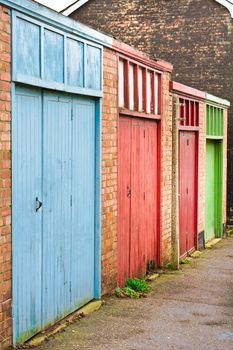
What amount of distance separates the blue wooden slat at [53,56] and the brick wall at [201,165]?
24.7 feet

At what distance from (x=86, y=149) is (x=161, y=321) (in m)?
2.21

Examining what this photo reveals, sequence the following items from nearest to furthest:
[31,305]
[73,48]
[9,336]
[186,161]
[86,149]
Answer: [9,336], [31,305], [73,48], [86,149], [186,161]

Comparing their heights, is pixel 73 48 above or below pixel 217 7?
below

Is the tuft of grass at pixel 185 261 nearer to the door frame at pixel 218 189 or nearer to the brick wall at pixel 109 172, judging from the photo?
the brick wall at pixel 109 172

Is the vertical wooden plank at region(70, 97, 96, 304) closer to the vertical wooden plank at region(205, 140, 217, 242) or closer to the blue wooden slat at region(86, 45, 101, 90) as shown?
the blue wooden slat at region(86, 45, 101, 90)

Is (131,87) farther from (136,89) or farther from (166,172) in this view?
(166,172)

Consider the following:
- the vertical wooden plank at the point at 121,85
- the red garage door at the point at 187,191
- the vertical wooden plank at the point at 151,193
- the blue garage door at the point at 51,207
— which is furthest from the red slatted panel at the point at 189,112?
the blue garage door at the point at 51,207

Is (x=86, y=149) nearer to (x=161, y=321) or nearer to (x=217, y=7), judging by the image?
(x=161, y=321)

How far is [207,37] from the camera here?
19562 mm

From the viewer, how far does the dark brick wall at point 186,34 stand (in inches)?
768

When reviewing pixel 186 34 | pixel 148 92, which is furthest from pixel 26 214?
pixel 186 34

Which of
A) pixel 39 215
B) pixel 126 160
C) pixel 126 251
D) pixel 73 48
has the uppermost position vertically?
pixel 73 48

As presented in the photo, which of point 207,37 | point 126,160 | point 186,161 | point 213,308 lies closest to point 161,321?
point 213,308

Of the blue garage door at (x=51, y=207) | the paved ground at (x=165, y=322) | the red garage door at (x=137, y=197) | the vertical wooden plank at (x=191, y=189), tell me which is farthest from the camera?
the vertical wooden plank at (x=191, y=189)
